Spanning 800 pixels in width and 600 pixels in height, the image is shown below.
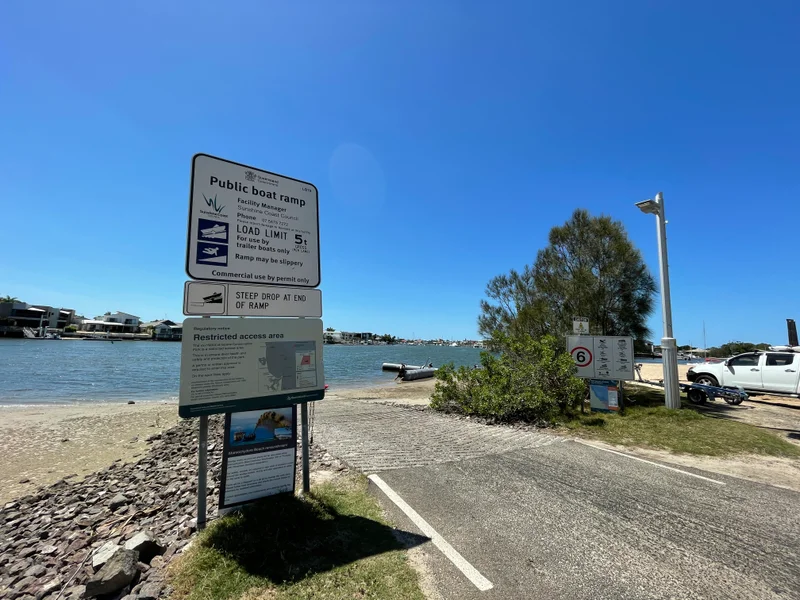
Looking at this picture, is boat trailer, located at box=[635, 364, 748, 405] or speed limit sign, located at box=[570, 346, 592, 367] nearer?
speed limit sign, located at box=[570, 346, 592, 367]

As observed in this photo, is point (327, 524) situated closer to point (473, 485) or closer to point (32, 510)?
point (473, 485)

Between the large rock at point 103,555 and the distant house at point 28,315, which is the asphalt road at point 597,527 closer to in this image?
the large rock at point 103,555

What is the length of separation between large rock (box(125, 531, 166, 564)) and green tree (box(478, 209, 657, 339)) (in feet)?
40.6

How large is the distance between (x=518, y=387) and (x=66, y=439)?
45.1 ft

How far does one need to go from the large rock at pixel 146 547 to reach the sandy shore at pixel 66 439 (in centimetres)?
573

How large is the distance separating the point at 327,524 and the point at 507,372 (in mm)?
8467

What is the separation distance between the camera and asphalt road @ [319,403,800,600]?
2949 mm

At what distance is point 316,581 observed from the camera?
281 cm

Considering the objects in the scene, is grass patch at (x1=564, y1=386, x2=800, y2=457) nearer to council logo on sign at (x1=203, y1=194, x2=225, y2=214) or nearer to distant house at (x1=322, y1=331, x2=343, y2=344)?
council logo on sign at (x1=203, y1=194, x2=225, y2=214)

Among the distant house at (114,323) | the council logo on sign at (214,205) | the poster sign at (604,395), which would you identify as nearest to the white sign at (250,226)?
the council logo on sign at (214,205)

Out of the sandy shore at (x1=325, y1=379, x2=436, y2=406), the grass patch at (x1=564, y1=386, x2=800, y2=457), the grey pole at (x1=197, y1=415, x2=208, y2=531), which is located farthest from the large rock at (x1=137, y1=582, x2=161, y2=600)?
the sandy shore at (x1=325, y1=379, x2=436, y2=406)

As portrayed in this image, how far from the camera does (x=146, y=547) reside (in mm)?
3357

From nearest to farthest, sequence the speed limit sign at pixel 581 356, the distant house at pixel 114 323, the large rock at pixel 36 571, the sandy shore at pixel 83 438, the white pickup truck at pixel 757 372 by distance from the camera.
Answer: the large rock at pixel 36 571
the sandy shore at pixel 83 438
the speed limit sign at pixel 581 356
the white pickup truck at pixel 757 372
the distant house at pixel 114 323

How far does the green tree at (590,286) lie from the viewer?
1411 centimetres
